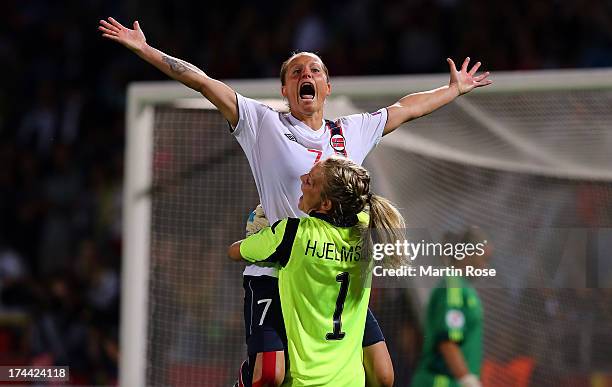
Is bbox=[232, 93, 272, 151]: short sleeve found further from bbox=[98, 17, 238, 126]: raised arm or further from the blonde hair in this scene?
the blonde hair

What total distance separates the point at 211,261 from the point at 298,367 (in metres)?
3.39

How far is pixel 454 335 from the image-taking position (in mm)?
6414

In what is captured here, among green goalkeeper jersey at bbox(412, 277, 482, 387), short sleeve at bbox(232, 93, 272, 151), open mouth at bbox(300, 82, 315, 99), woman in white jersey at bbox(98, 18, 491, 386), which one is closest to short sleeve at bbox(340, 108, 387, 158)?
woman in white jersey at bbox(98, 18, 491, 386)

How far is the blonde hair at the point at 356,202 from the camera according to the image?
14.0 feet

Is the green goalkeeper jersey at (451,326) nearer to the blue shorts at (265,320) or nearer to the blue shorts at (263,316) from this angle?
the blue shorts at (265,320)

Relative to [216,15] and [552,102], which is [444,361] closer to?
[552,102]

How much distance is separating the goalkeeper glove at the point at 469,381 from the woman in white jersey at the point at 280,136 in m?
1.78

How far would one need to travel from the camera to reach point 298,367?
168 inches

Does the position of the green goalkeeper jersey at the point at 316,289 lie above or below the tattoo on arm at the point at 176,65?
below

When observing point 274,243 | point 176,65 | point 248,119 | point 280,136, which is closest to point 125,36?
point 176,65

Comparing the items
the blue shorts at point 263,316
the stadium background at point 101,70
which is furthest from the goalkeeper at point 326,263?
the stadium background at point 101,70

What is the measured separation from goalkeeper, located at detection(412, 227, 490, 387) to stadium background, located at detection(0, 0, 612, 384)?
358 centimetres

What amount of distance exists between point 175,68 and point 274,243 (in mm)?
877

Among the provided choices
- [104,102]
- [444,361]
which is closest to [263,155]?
[444,361]
